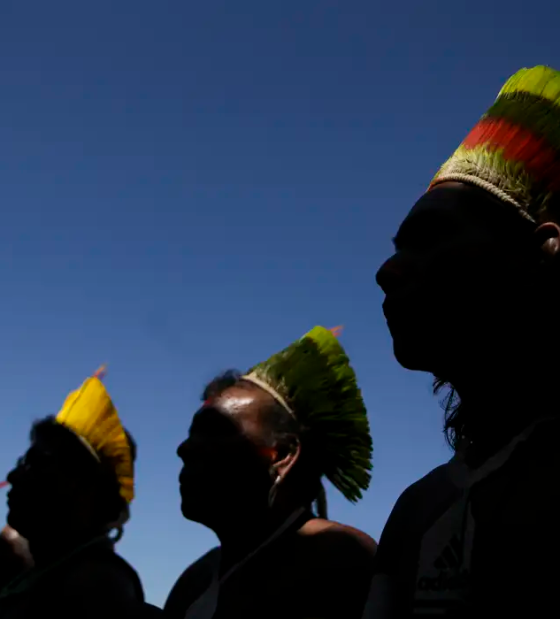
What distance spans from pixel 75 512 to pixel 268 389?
→ 120cm

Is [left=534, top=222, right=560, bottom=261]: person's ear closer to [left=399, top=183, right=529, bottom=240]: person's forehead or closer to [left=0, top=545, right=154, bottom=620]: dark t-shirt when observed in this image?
[left=399, top=183, right=529, bottom=240]: person's forehead

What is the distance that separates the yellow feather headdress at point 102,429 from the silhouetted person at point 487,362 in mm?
2366

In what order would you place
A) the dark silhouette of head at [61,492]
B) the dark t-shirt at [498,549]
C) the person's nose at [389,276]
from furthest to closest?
the dark silhouette of head at [61,492] → the person's nose at [389,276] → the dark t-shirt at [498,549]

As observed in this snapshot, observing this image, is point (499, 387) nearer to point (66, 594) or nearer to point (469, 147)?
point (469, 147)

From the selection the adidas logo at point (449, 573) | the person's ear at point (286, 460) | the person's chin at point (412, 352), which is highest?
the person's ear at point (286, 460)

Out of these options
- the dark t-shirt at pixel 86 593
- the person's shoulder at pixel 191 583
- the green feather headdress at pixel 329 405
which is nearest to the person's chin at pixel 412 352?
the green feather headdress at pixel 329 405

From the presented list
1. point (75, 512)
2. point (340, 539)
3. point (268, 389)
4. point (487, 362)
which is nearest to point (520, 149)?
point (487, 362)

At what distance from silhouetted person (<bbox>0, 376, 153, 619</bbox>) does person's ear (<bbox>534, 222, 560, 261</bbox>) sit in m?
2.25

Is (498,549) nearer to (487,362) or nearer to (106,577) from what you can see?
(487,362)

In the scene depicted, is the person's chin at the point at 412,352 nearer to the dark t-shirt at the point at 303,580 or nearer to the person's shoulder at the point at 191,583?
the dark t-shirt at the point at 303,580

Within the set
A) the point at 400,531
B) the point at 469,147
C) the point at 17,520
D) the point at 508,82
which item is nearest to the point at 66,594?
the point at 17,520

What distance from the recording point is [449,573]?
5.28 ft

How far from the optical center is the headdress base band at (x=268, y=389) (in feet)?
10.8

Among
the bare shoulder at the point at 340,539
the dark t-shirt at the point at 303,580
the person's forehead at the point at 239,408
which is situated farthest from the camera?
the person's forehead at the point at 239,408
